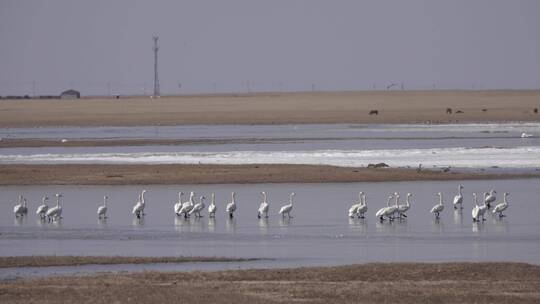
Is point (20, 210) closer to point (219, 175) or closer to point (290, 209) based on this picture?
point (290, 209)

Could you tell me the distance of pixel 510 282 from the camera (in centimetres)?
1656

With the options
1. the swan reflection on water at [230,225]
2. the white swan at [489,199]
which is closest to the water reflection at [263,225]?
the swan reflection on water at [230,225]

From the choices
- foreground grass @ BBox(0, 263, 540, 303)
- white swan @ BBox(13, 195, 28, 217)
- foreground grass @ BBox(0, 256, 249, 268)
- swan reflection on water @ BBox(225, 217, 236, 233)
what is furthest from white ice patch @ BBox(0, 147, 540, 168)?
foreground grass @ BBox(0, 263, 540, 303)

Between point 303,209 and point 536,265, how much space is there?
390 inches

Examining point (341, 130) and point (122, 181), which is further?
point (341, 130)

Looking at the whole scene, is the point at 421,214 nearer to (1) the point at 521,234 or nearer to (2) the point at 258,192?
(1) the point at 521,234

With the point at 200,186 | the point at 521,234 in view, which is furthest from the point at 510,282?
the point at 200,186

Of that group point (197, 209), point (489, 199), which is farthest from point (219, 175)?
point (489, 199)

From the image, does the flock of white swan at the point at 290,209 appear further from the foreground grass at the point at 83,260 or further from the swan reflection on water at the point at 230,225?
the foreground grass at the point at 83,260

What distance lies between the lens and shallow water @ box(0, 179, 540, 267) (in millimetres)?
20281

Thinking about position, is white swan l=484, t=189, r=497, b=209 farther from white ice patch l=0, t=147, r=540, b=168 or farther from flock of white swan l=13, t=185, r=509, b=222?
white ice patch l=0, t=147, r=540, b=168

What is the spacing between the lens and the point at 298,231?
2352cm

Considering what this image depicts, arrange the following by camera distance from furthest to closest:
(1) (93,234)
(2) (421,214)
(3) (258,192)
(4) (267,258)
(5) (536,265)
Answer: (3) (258,192) → (2) (421,214) → (1) (93,234) → (4) (267,258) → (5) (536,265)

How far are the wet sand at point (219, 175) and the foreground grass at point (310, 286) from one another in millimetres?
16446
